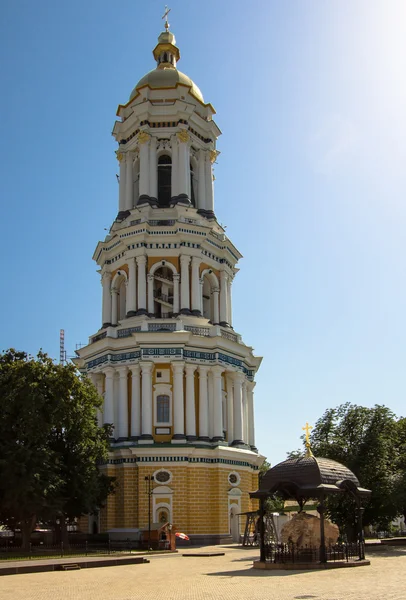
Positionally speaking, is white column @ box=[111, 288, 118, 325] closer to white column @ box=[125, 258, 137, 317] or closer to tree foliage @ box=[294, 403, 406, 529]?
white column @ box=[125, 258, 137, 317]

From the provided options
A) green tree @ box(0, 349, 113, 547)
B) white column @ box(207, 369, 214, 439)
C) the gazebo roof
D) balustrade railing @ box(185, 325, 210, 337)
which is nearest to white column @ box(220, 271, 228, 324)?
balustrade railing @ box(185, 325, 210, 337)

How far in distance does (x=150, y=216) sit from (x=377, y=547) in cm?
2599

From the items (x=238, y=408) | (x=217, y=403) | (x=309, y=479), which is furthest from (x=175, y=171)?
(x=309, y=479)

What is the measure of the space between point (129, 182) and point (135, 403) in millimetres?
17000

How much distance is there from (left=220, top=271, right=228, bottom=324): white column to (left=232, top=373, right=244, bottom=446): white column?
13.7 ft

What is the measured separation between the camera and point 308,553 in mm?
23750

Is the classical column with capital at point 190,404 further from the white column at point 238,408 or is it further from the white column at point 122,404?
the white column at point 122,404

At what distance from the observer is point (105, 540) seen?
135ft

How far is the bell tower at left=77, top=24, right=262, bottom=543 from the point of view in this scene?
42.1 meters

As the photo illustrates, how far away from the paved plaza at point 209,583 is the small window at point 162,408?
1699cm

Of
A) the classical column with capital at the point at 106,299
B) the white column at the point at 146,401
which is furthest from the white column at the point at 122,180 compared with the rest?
the white column at the point at 146,401

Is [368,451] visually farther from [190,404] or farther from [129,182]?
[129,182]

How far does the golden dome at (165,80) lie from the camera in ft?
171

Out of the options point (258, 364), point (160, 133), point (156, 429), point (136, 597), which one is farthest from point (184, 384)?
point (136, 597)
